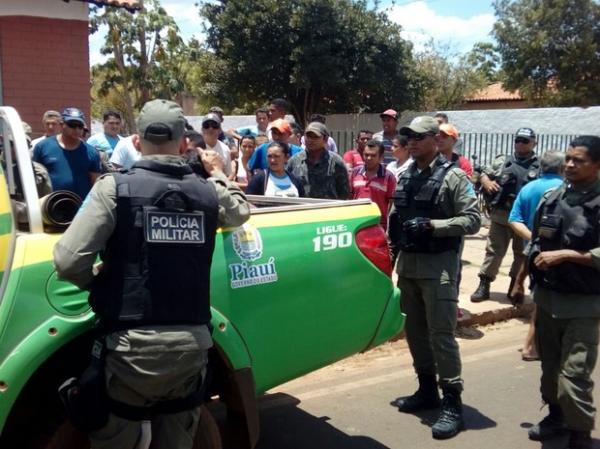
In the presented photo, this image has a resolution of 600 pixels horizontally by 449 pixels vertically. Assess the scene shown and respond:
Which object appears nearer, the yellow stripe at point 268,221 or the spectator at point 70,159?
the yellow stripe at point 268,221

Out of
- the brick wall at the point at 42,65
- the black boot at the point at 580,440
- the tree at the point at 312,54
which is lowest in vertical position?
the black boot at the point at 580,440

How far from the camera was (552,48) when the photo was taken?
85.8 feet

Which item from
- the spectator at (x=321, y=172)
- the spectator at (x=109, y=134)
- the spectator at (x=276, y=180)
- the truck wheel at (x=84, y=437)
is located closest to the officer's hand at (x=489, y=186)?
the spectator at (x=321, y=172)

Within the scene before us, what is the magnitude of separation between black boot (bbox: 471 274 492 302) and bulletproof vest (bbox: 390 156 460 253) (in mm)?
3067

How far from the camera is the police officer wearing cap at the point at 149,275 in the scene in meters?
2.29

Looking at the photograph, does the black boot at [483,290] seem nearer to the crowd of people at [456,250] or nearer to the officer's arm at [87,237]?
the crowd of people at [456,250]

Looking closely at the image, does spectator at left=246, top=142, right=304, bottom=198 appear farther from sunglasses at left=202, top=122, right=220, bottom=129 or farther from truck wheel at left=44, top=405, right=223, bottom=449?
truck wheel at left=44, top=405, right=223, bottom=449

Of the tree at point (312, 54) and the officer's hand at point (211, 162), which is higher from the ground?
the tree at point (312, 54)

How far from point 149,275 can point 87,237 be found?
0.24m

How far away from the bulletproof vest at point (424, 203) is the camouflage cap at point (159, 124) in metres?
2.03

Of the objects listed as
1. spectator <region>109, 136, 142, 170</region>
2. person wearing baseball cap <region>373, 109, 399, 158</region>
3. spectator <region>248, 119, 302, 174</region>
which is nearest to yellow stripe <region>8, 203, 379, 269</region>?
spectator <region>248, 119, 302, 174</region>

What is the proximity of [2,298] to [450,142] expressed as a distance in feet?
15.1

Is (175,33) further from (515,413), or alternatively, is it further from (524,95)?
(515,413)

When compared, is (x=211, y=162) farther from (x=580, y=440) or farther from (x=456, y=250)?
(x=580, y=440)
